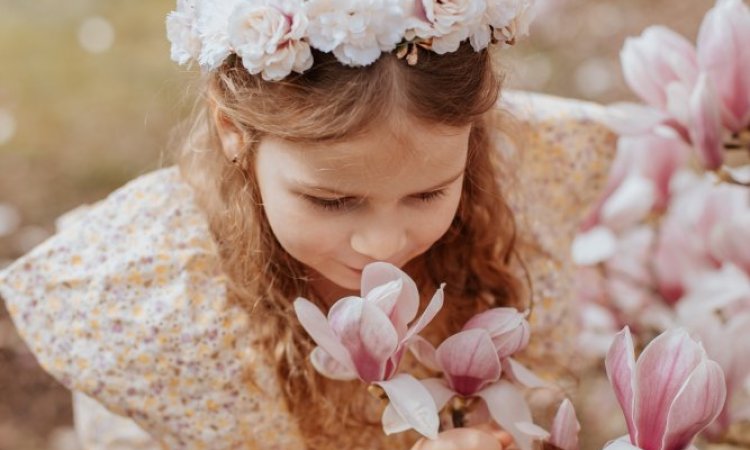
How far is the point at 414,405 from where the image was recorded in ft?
2.85

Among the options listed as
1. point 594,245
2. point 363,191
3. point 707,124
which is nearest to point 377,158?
point 363,191

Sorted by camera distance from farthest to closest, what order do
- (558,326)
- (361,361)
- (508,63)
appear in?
(558,326), (508,63), (361,361)

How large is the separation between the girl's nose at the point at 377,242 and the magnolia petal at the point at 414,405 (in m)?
0.16

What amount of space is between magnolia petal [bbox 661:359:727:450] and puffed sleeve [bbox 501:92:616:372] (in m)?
0.62

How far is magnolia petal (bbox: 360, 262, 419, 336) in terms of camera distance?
88 cm

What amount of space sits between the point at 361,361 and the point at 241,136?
299mm

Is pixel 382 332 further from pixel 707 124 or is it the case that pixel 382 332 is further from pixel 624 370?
pixel 707 124

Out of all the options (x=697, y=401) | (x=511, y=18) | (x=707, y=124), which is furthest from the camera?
(x=707, y=124)

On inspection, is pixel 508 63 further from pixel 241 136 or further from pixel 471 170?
pixel 241 136

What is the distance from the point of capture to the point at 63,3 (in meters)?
2.87

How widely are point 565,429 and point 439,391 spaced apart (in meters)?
0.12

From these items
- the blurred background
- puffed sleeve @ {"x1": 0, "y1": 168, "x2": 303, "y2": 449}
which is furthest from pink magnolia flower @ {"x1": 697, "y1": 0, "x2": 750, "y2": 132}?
the blurred background

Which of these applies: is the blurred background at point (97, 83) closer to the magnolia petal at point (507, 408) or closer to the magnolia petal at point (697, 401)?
the magnolia petal at point (507, 408)

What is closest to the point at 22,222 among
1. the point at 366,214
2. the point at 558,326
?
the point at 558,326
